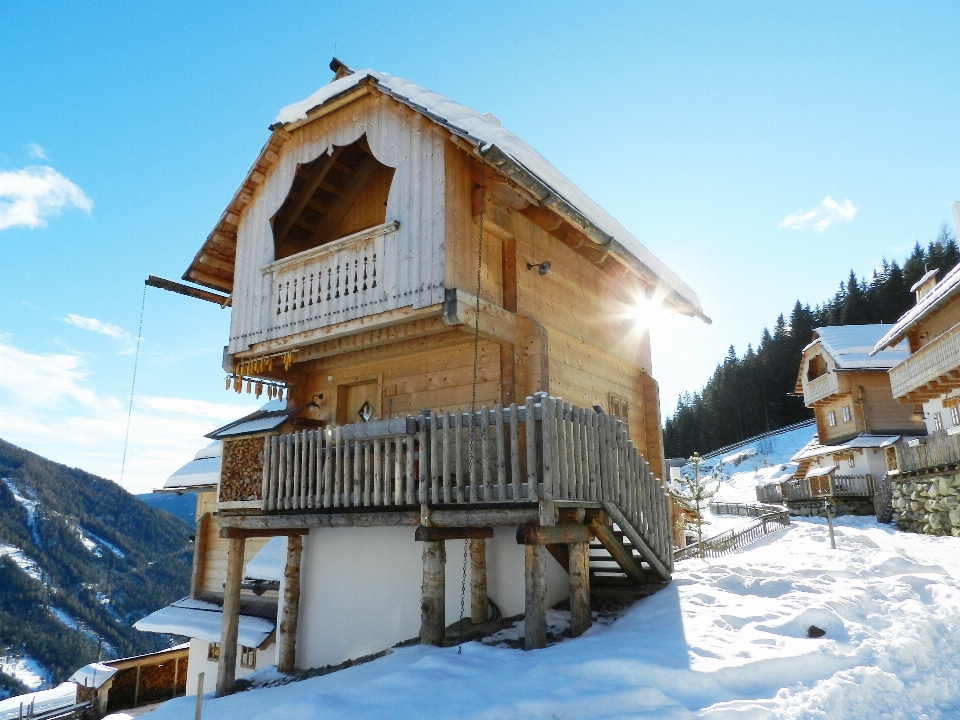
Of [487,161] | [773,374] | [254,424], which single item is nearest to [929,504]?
[487,161]

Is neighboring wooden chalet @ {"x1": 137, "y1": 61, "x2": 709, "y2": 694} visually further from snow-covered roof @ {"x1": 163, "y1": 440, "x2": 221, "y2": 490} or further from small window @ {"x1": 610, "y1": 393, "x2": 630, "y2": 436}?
snow-covered roof @ {"x1": 163, "y1": 440, "x2": 221, "y2": 490}

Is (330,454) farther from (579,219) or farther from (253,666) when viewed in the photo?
(253,666)

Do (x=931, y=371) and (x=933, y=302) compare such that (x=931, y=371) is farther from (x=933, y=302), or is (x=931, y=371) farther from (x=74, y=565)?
(x=74, y=565)

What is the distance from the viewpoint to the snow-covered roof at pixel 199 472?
67.1 ft

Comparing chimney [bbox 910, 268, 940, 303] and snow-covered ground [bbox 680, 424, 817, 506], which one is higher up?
chimney [bbox 910, 268, 940, 303]

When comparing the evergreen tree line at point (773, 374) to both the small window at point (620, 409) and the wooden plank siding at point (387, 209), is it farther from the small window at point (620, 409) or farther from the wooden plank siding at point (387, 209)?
the wooden plank siding at point (387, 209)

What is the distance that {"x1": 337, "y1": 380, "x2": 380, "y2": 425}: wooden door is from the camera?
44.5ft

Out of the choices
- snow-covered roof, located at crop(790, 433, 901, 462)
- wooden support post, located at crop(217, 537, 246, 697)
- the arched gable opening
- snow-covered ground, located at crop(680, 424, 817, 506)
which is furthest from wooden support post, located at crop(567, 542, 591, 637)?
snow-covered ground, located at crop(680, 424, 817, 506)

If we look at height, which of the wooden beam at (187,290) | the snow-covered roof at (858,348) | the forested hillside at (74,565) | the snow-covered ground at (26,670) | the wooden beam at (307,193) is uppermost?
the snow-covered roof at (858,348)

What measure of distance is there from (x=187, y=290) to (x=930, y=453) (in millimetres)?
27148

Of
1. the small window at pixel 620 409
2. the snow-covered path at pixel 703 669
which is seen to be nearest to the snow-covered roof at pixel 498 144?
the small window at pixel 620 409

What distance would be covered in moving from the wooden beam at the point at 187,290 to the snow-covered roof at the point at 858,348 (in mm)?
38582

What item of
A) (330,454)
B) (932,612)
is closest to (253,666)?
(330,454)

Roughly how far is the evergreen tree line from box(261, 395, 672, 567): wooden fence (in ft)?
238
